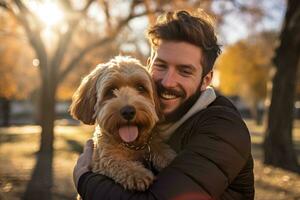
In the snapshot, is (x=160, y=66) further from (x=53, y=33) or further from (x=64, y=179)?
(x=53, y=33)

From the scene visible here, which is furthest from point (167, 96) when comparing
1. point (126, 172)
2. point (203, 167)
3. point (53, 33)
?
point (53, 33)

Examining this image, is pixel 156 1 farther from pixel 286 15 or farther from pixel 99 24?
pixel 286 15

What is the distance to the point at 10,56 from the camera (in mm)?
27781

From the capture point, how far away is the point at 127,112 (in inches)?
121

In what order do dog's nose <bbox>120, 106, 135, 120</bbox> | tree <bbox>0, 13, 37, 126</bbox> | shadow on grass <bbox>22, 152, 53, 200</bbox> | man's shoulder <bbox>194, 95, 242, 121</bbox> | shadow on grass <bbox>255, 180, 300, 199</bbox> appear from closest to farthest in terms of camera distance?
1. man's shoulder <bbox>194, 95, 242, 121</bbox>
2. dog's nose <bbox>120, 106, 135, 120</bbox>
3. shadow on grass <bbox>22, 152, 53, 200</bbox>
4. shadow on grass <bbox>255, 180, 300, 199</bbox>
5. tree <bbox>0, 13, 37, 126</bbox>

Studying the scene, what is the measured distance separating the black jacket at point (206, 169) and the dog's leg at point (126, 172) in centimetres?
6

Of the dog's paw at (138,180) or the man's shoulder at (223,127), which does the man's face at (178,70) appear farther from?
the dog's paw at (138,180)

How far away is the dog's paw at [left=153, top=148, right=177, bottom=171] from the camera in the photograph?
3180mm

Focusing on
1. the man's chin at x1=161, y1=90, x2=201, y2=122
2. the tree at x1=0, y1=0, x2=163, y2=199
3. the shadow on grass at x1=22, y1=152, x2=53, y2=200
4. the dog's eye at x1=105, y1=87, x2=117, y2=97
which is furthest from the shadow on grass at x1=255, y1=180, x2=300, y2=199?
the dog's eye at x1=105, y1=87, x2=117, y2=97

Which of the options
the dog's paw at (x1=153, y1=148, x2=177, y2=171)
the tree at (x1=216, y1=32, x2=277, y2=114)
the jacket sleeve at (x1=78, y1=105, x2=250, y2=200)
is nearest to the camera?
the jacket sleeve at (x1=78, y1=105, x2=250, y2=200)

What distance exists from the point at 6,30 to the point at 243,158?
728 inches

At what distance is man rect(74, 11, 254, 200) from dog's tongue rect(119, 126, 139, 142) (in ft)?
0.88

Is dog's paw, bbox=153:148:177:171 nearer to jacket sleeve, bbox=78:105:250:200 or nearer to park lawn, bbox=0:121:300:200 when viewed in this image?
jacket sleeve, bbox=78:105:250:200

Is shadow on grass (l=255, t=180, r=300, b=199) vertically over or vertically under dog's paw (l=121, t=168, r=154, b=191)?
under
